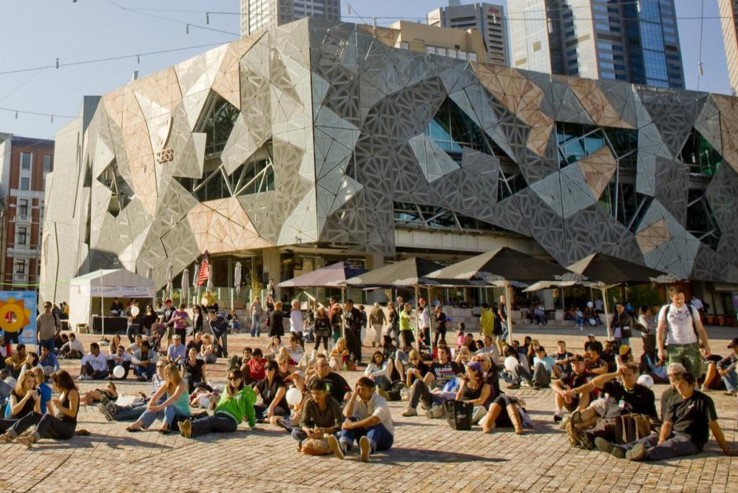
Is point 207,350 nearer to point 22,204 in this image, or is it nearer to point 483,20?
point 22,204

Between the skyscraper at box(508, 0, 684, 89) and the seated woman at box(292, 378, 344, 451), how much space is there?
127823 millimetres

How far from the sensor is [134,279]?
97.1ft

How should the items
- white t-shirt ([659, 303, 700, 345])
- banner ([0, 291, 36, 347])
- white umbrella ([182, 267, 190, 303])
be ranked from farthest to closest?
white umbrella ([182, 267, 190, 303])
banner ([0, 291, 36, 347])
white t-shirt ([659, 303, 700, 345])

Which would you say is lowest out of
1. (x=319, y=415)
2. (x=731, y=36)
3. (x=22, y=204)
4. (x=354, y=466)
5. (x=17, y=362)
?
(x=354, y=466)

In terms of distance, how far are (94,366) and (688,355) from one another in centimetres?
1281

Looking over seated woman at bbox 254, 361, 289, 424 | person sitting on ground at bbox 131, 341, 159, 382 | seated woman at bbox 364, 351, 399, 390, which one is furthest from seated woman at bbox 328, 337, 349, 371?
seated woman at bbox 254, 361, 289, 424

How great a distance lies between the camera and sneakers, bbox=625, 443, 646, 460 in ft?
23.0

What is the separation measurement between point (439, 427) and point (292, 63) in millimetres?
29749

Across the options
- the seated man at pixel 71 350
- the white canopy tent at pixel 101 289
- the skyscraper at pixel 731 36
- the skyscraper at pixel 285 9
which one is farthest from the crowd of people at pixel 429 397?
the skyscraper at pixel 285 9

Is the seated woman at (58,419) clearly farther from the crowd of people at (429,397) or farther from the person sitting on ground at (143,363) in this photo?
the person sitting on ground at (143,363)

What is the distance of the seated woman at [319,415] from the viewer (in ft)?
26.6

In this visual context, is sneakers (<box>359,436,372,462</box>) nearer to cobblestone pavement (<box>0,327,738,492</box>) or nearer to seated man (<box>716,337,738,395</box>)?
cobblestone pavement (<box>0,327,738,492</box>)

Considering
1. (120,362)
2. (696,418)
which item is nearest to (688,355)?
(696,418)

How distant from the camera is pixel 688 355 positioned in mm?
9219
